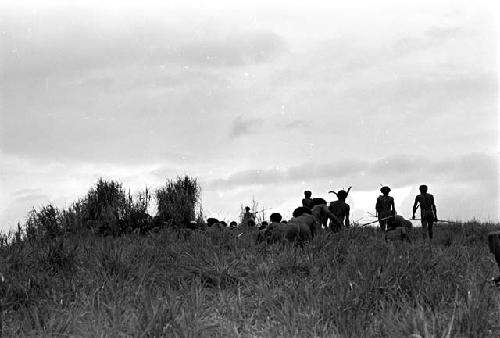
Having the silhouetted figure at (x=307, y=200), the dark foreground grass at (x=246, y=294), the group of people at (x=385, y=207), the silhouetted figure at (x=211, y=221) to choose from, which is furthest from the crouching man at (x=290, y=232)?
the silhouetted figure at (x=211, y=221)

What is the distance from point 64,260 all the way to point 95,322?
3141 millimetres

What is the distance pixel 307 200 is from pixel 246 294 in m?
8.95

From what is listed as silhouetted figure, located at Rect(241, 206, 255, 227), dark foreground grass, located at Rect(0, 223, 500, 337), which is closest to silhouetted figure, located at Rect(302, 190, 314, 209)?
silhouetted figure, located at Rect(241, 206, 255, 227)

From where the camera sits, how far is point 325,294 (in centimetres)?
701

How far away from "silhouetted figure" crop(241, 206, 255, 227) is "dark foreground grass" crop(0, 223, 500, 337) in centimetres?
943

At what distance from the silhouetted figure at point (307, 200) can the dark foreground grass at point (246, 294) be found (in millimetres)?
5841

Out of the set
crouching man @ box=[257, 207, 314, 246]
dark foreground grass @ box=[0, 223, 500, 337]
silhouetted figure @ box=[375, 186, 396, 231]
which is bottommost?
dark foreground grass @ box=[0, 223, 500, 337]

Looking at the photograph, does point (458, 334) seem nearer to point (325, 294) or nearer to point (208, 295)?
point (325, 294)

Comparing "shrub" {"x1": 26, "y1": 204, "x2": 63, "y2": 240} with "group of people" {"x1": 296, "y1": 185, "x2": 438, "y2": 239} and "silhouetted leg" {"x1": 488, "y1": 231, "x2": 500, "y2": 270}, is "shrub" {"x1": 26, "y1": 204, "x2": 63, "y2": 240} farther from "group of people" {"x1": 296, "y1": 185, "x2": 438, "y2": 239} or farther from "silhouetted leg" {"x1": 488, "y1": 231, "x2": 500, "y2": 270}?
"silhouetted leg" {"x1": 488, "y1": 231, "x2": 500, "y2": 270}

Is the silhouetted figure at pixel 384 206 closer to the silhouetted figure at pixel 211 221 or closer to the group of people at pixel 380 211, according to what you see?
the group of people at pixel 380 211

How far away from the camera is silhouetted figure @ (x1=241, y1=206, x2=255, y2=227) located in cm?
1968

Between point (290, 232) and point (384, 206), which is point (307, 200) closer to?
point (384, 206)

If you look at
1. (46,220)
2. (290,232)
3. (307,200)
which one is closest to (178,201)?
(46,220)

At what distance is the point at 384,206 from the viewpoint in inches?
653
